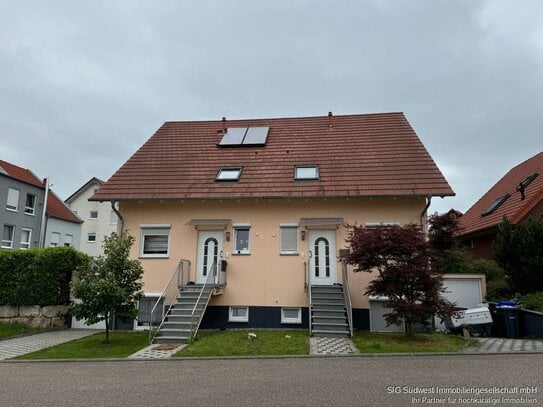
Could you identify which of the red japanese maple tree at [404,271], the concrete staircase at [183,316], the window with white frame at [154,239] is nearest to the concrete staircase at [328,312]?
the red japanese maple tree at [404,271]

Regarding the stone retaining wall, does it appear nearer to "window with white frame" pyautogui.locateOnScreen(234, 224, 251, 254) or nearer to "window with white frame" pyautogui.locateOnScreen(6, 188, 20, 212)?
"window with white frame" pyautogui.locateOnScreen(234, 224, 251, 254)

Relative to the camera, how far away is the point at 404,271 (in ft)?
34.7

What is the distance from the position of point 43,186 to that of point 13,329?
23.3 m

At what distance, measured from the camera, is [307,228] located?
47.0 feet

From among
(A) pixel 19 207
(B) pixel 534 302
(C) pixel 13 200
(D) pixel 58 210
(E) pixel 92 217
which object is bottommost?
(B) pixel 534 302

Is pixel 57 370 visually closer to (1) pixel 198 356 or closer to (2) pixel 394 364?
(1) pixel 198 356

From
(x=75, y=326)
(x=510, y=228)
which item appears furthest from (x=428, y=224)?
(x=75, y=326)

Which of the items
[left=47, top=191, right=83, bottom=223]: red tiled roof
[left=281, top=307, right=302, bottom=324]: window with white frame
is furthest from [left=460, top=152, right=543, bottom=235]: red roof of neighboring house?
[left=47, top=191, right=83, bottom=223]: red tiled roof

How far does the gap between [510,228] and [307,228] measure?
710cm

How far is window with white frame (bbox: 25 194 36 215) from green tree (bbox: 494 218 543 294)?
3249 centimetres

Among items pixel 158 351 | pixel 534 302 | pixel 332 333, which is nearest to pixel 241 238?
pixel 332 333

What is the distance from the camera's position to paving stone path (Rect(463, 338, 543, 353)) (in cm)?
952

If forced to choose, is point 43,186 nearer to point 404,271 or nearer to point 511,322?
point 404,271

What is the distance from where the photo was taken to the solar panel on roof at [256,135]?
1750 centimetres
